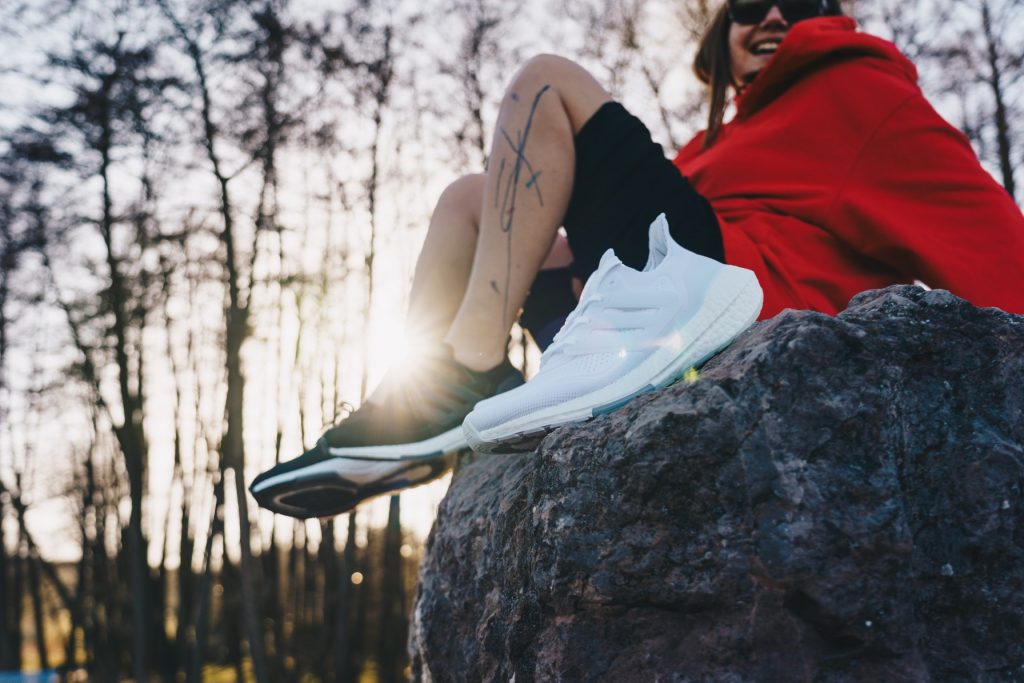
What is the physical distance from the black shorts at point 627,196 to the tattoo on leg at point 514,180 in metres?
0.11

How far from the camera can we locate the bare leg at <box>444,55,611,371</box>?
1629 millimetres

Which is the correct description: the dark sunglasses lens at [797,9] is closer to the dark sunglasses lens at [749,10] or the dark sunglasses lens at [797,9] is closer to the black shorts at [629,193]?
the dark sunglasses lens at [749,10]

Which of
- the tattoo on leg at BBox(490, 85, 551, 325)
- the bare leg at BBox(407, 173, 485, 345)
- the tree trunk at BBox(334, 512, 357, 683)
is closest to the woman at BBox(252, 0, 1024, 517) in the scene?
the tattoo on leg at BBox(490, 85, 551, 325)

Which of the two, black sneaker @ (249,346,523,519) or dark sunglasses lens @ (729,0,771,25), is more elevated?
dark sunglasses lens @ (729,0,771,25)

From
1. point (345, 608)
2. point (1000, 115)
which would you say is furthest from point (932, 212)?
point (345, 608)

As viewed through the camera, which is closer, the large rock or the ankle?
the large rock

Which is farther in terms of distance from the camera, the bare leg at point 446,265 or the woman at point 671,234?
the bare leg at point 446,265

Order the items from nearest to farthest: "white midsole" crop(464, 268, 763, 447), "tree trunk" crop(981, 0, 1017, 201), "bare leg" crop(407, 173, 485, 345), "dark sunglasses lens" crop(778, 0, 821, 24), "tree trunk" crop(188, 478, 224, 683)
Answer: "white midsole" crop(464, 268, 763, 447), "bare leg" crop(407, 173, 485, 345), "dark sunglasses lens" crop(778, 0, 821, 24), "tree trunk" crop(981, 0, 1017, 201), "tree trunk" crop(188, 478, 224, 683)

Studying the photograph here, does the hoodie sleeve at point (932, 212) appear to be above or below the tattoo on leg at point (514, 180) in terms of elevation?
below

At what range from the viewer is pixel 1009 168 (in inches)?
249

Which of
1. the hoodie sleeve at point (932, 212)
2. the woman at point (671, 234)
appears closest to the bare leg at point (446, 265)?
the woman at point (671, 234)

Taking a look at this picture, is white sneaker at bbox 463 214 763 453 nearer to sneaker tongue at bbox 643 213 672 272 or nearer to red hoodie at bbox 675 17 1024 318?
sneaker tongue at bbox 643 213 672 272

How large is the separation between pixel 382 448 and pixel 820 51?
134cm

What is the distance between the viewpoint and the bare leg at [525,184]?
5.34 ft
